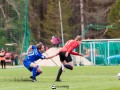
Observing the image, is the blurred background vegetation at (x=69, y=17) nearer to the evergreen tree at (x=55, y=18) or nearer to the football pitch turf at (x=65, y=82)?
the evergreen tree at (x=55, y=18)

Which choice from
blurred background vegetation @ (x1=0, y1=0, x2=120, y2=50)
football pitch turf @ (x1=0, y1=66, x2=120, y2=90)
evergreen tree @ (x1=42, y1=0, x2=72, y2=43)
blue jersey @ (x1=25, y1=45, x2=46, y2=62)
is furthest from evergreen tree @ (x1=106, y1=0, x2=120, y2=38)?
blue jersey @ (x1=25, y1=45, x2=46, y2=62)

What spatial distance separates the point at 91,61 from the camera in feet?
164

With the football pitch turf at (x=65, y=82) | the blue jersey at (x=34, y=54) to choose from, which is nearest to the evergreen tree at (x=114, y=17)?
the football pitch turf at (x=65, y=82)

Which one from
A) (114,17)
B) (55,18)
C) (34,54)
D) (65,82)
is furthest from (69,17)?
(65,82)

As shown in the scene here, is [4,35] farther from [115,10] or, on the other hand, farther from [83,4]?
[83,4]

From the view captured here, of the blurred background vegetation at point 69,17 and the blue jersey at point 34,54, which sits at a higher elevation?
the blue jersey at point 34,54

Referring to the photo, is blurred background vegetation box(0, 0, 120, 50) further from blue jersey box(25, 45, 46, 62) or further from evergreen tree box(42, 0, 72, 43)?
blue jersey box(25, 45, 46, 62)

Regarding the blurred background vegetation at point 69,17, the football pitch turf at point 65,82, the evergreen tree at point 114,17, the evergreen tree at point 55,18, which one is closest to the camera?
the football pitch turf at point 65,82

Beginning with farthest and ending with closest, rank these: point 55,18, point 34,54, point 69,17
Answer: point 69,17 < point 55,18 < point 34,54

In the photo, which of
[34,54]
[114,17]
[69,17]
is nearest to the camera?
[34,54]

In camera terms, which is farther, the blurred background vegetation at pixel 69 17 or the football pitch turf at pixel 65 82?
the blurred background vegetation at pixel 69 17

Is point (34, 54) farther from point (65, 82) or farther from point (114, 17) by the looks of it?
point (114, 17)

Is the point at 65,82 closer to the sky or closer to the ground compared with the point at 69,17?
closer to the sky

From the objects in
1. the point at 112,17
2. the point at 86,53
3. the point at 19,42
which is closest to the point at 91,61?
the point at 86,53
